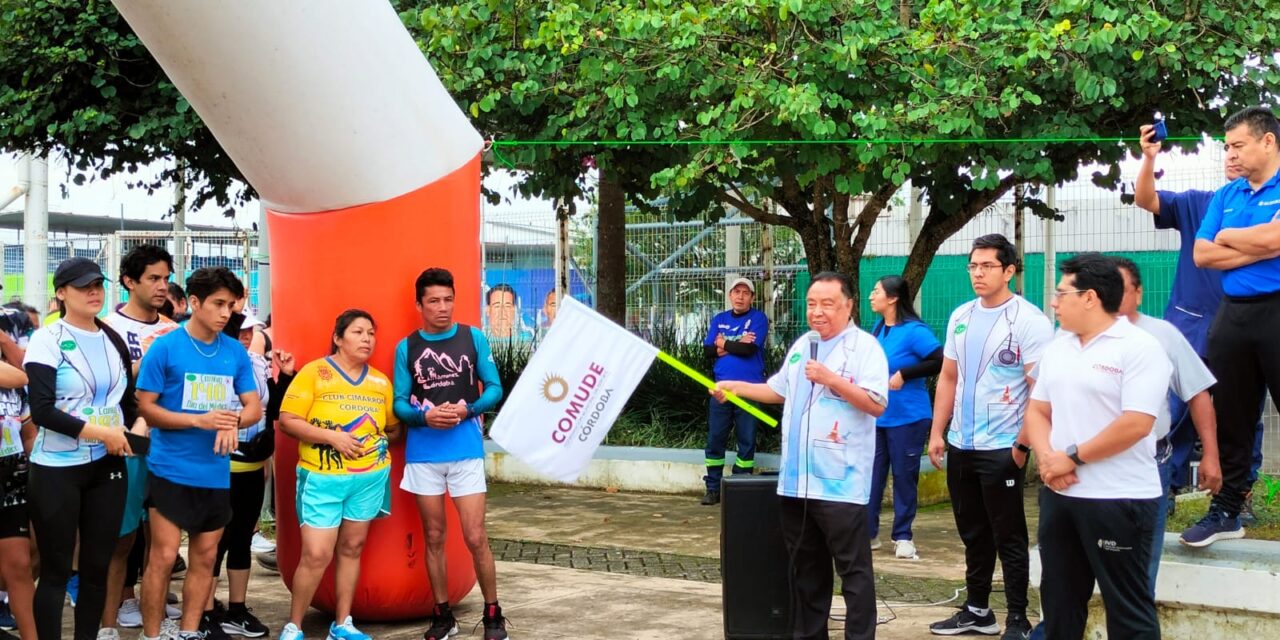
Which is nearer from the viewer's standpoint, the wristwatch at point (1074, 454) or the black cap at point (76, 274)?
the wristwatch at point (1074, 454)

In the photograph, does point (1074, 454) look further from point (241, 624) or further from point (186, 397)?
point (241, 624)

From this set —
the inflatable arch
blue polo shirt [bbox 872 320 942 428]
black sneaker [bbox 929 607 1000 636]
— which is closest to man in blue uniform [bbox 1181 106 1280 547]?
black sneaker [bbox 929 607 1000 636]

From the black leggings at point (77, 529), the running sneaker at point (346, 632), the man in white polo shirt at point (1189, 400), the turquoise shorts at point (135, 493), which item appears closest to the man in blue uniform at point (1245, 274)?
the man in white polo shirt at point (1189, 400)

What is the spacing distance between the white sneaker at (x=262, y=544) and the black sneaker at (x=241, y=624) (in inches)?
73.7

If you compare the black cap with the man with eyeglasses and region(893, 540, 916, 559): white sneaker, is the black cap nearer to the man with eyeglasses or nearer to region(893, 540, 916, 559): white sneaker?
the man with eyeglasses

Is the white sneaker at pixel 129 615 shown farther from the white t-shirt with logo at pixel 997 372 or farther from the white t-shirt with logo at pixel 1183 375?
the white t-shirt with logo at pixel 1183 375

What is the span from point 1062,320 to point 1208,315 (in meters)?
1.96

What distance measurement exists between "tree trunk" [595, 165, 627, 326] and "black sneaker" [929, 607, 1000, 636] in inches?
283

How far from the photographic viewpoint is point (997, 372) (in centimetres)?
598

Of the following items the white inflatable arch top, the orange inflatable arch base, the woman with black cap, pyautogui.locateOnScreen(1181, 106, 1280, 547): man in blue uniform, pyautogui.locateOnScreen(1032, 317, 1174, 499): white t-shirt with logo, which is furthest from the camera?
the orange inflatable arch base

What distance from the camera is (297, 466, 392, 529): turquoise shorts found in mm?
6027

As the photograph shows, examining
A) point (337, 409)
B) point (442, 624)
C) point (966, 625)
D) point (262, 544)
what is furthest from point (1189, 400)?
point (262, 544)

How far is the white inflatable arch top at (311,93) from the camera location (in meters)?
5.61

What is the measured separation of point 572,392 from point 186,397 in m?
1.76
